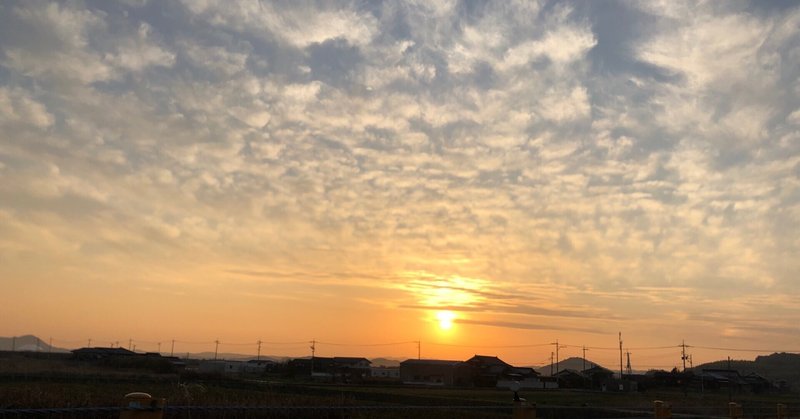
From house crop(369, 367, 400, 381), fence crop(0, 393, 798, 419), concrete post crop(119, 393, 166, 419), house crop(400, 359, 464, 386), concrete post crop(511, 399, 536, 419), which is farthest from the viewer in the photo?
house crop(369, 367, 400, 381)

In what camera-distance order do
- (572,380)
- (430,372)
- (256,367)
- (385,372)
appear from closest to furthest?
(572,380) < (430,372) < (256,367) < (385,372)

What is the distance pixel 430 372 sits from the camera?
12062 cm

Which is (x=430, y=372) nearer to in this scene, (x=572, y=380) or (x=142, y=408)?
(x=572, y=380)

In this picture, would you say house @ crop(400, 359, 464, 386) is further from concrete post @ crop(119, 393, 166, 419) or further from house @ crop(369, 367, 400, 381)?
concrete post @ crop(119, 393, 166, 419)


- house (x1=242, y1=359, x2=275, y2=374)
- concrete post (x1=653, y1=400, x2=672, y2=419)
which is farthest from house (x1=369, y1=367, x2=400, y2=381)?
concrete post (x1=653, y1=400, x2=672, y2=419)

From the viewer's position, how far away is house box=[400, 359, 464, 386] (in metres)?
117

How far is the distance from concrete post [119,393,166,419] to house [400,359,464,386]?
4508 inches

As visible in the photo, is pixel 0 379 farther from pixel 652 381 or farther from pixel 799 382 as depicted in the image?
pixel 799 382

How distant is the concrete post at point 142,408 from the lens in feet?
17.9

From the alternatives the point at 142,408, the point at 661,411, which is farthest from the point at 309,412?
the point at 142,408

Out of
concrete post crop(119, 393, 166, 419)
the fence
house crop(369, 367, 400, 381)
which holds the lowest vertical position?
house crop(369, 367, 400, 381)

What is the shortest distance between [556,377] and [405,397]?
254ft

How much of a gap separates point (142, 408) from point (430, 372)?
391 feet

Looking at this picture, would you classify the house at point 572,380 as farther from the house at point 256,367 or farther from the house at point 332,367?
the house at point 256,367
